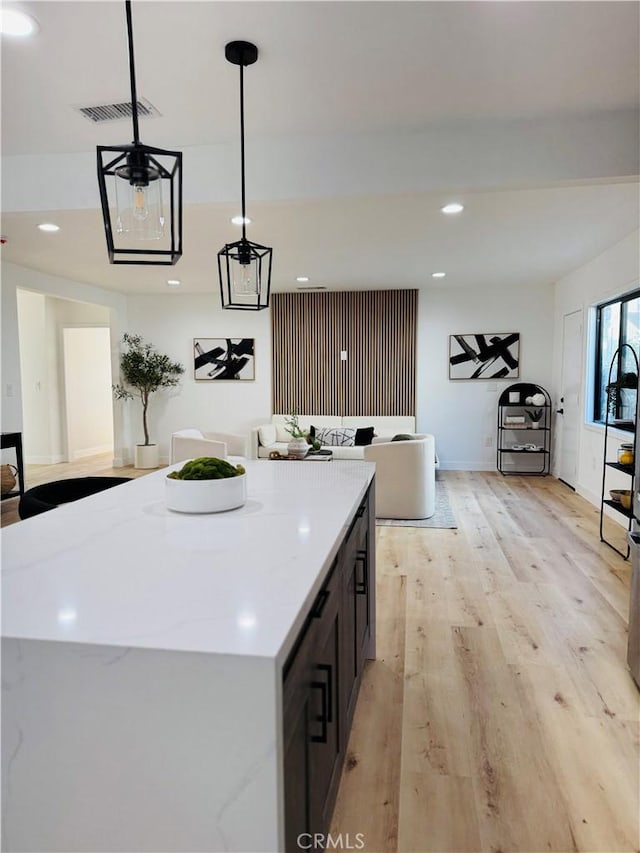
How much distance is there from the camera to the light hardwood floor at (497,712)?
1.64 m

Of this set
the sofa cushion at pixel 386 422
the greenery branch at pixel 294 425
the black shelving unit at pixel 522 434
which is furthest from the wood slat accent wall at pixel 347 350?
the black shelving unit at pixel 522 434

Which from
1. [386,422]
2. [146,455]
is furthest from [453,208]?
[146,455]

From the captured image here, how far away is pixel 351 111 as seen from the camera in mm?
2848

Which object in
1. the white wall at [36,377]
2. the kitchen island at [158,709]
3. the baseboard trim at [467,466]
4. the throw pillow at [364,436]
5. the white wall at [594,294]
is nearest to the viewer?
the kitchen island at [158,709]

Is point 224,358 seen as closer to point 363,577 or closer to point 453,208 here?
point 453,208

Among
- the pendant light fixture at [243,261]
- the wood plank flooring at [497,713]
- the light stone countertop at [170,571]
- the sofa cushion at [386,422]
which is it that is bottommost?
the wood plank flooring at [497,713]

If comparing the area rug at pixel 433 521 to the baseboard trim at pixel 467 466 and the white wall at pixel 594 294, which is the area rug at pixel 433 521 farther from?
the baseboard trim at pixel 467 466

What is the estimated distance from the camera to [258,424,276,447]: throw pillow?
24.2ft

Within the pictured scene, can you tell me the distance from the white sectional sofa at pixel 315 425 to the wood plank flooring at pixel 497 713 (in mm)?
3600

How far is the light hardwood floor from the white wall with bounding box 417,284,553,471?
3780 mm

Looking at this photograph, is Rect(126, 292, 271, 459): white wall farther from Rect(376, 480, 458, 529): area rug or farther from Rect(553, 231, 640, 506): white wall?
Rect(553, 231, 640, 506): white wall

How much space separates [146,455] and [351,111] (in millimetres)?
6140

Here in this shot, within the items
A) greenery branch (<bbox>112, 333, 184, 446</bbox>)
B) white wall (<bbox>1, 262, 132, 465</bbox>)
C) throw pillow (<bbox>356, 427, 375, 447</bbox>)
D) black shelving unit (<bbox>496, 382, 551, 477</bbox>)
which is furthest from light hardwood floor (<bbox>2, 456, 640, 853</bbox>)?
greenery branch (<bbox>112, 333, 184, 446</bbox>)

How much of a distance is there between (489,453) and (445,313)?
6.86ft
